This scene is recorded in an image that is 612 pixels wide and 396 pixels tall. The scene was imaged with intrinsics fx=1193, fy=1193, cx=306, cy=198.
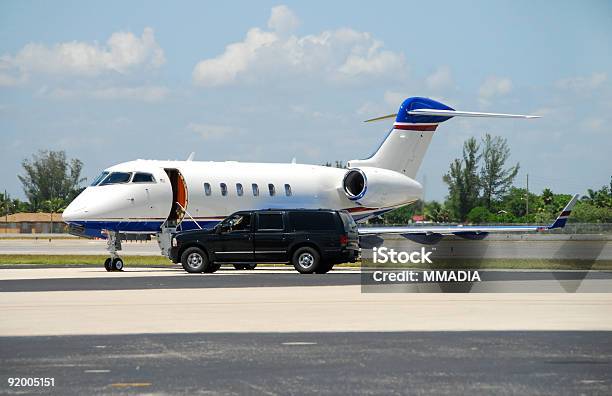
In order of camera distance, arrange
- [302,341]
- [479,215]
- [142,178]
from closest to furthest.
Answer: [302,341] → [142,178] → [479,215]

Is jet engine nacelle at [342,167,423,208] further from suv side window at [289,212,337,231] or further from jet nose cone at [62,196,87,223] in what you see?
jet nose cone at [62,196,87,223]

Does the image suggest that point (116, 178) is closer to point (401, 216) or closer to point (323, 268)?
point (323, 268)

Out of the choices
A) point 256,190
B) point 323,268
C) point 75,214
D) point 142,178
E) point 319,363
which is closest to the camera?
point 319,363

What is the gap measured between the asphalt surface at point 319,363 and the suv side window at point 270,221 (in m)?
18.2

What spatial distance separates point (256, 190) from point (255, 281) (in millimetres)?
12763

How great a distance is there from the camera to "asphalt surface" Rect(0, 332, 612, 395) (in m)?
11.8

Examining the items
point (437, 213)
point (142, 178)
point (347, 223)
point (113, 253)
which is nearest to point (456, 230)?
point (347, 223)

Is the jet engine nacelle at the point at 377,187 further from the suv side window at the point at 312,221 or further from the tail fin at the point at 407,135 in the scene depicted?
the suv side window at the point at 312,221

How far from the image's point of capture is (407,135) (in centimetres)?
4703

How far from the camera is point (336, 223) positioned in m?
34.7

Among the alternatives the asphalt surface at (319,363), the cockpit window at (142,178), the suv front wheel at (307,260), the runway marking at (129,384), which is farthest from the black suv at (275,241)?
the runway marking at (129,384)

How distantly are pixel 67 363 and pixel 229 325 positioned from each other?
15.6ft

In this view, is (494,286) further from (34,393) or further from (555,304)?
(34,393)

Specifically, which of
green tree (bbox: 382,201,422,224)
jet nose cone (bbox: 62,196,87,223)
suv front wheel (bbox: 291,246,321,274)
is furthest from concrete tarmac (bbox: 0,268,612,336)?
green tree (bbox: 382,201,422,224)
